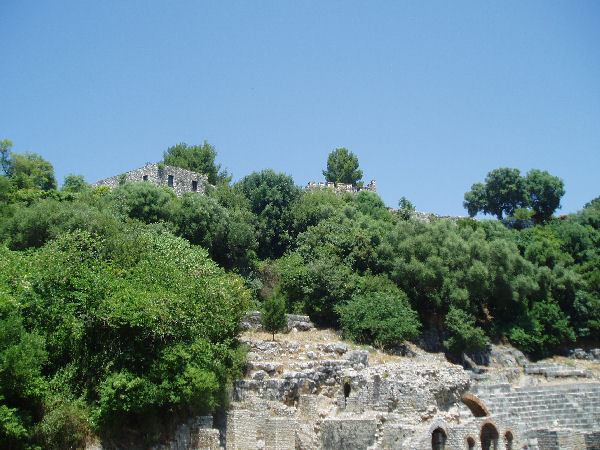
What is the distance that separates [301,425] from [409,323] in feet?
30.1

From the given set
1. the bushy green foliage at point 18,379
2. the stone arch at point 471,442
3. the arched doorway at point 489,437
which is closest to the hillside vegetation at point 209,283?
the bushy green foliage at point 18,379

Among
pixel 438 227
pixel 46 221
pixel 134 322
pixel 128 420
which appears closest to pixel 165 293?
pixel 134 322

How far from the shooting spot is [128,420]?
60.6 feet

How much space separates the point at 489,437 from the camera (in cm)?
2227

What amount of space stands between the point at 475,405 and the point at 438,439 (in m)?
4.35

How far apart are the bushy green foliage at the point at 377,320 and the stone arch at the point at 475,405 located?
4489mm

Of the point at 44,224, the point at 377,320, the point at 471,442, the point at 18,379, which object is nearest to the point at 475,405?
the point at 471,442

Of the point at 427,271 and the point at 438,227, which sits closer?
the point at 427,271

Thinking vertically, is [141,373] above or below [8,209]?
below

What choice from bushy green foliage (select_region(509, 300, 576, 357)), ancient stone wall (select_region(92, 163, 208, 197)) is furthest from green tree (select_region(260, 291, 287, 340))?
ancient stone wall (select_region(92, 163, 208, 197))

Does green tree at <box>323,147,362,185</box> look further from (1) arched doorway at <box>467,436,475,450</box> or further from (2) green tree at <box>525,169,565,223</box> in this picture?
(1) arched doorway at <box>467,436,475,450</box>

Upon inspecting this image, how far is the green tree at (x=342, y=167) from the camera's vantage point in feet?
204

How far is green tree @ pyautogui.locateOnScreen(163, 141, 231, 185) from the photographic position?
52.7 meters

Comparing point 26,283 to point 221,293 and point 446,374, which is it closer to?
point 221,293
